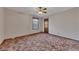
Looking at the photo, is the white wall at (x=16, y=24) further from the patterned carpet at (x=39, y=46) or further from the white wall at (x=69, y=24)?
the white wall at (x=69, y=24)

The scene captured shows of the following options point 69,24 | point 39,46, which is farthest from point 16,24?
point 69,24

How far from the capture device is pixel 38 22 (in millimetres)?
10070

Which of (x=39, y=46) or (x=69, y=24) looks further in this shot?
(x=69, y=24)

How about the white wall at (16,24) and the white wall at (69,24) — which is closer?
the white wall at (69,24)

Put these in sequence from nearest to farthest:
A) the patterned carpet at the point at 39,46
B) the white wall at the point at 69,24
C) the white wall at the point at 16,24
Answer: the patterned carpet at the point at 39,46 → the white wall at the point at 69,24 → the white wall at the point at 16,24

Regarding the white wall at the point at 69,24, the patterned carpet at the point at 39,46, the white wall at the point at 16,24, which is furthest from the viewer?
the white wall at the point at 16,24

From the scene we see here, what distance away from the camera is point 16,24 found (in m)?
6.14

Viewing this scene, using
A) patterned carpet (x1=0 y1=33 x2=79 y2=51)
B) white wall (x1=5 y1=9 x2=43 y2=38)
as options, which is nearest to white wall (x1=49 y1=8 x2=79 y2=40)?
patterned carpet (x1=0 y1=33 x2=79 y2=51)

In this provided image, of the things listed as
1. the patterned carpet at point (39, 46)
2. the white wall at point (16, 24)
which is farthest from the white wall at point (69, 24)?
the white wall at point (16, 24)

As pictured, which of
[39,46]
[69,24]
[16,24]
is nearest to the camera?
[39,46]

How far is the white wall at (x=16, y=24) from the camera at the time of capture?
5.21 meters

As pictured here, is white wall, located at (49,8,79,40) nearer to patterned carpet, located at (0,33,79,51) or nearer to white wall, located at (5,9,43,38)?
patterned carpet, located at (0,33,79,51)

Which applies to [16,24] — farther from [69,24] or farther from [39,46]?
[69,24]
